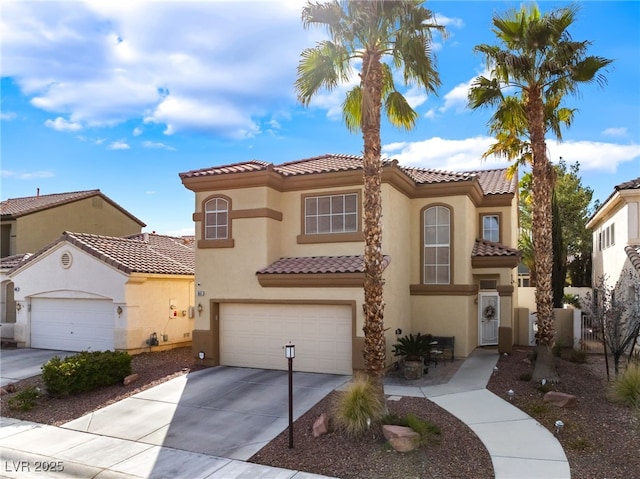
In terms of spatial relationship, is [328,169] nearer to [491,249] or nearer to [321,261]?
[321,261]

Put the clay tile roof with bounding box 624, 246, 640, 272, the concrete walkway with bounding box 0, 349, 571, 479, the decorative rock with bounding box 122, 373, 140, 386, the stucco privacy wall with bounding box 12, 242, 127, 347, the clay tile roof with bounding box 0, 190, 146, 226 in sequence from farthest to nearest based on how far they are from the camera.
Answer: the clay tile roof with bounding box 0, 190, 146, 226 < the stucco privacy wall with bounding box 12, 242, 127, 347 < the clay tile roof with bounding box 624, 246, 640, 272 < the decorative rock with bounding box 122, 373, 140, 386 < the concrete walkway with bounding box 0, 349, 571, 479

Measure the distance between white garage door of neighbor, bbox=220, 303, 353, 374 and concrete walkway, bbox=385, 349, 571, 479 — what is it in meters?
2.25

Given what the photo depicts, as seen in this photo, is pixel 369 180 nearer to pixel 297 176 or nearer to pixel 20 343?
pixel 297 176

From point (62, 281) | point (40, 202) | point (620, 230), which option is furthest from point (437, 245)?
point (40, 202)

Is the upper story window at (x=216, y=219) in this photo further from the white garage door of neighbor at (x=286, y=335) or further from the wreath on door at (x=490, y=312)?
the wreath on door at (x=490, y=312)

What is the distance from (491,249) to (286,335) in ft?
27.6

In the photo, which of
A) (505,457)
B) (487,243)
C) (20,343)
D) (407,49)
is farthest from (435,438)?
(20,343)

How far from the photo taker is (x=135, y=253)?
1941 centimetres

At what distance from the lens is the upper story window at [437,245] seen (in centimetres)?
1659

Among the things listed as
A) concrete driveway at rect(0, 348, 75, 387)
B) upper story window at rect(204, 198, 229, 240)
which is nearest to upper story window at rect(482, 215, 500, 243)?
upper story window at rect(204, 198, 229, 240)

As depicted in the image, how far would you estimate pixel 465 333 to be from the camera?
637 inches

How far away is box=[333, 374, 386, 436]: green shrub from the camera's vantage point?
8.70 metres

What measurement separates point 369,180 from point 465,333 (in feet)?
28.0

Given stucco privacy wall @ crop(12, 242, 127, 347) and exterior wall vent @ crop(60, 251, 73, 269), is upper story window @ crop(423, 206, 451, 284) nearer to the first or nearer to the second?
stucco privacy wall @ crop(12, 242, 127, 347)
